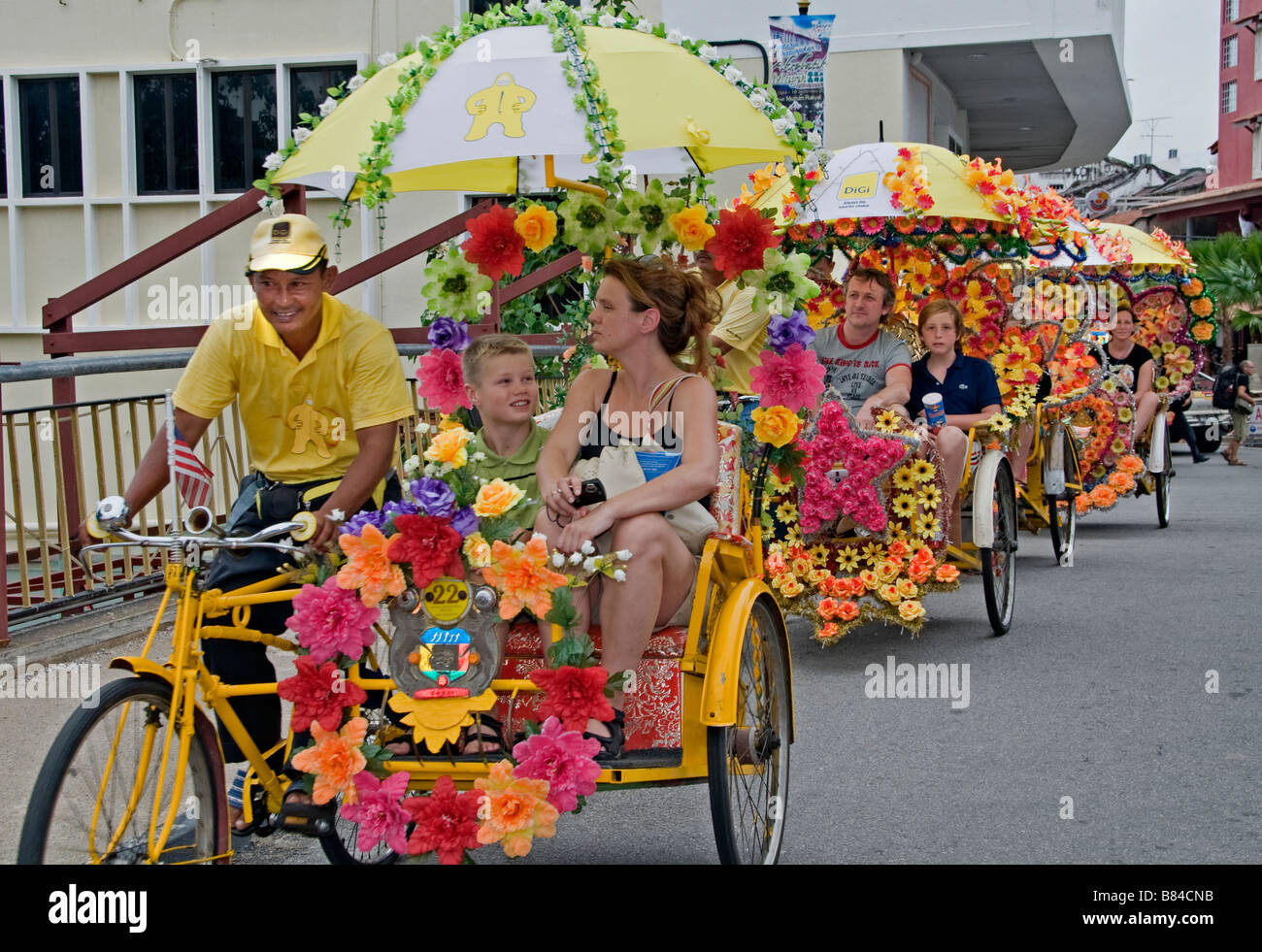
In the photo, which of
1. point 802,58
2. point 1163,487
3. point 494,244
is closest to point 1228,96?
point 1163,487

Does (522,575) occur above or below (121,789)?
above

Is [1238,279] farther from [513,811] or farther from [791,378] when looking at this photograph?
[513,811]

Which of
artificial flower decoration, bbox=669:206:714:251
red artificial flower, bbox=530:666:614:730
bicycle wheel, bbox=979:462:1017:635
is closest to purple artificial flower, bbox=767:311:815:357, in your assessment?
artificial flower decoration, bbox=669:206:714:251

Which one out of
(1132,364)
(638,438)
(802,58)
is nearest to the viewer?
(638,438)

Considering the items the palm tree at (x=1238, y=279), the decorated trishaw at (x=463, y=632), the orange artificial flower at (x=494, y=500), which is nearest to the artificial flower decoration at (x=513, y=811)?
the decorated trishaw at (x=463, y=632)

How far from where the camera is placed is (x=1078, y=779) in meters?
5.59

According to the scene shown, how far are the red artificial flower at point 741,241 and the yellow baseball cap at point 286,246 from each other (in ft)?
4.52

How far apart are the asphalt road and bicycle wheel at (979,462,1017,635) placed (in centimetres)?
14

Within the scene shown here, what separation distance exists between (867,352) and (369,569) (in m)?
5.05

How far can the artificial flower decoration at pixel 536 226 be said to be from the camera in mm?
5133

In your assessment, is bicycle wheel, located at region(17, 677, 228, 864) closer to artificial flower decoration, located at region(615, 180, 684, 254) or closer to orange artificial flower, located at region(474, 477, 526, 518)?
orange artificial flower, located at region(474, 477, 526, 518)

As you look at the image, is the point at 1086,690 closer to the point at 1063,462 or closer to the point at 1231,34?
the point at 1063,462

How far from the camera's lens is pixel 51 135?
18359 mm

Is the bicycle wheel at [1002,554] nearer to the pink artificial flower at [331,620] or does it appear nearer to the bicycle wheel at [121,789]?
the pink artificial flower at [331,620]
